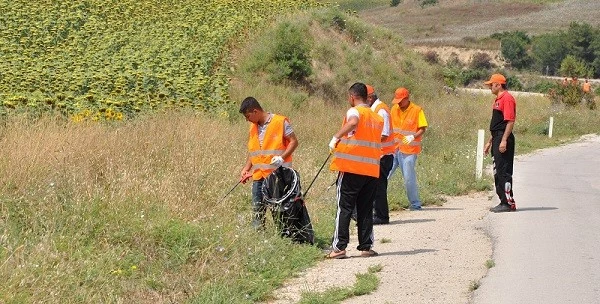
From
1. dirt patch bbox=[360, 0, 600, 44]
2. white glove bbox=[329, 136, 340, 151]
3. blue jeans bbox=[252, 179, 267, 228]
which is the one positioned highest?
white glove bbox=[329, 136, 340, 151]

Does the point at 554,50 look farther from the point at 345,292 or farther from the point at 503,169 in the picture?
the point at 345,292

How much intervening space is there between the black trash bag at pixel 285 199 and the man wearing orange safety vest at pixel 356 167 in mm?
529

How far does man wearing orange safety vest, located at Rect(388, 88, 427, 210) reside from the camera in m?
15.6

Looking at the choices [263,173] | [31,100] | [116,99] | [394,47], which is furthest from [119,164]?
[394,47]

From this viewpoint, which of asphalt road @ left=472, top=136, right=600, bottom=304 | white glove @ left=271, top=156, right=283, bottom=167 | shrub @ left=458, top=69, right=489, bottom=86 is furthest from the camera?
shrub @ left=458, top=69, right=489, bottom=86

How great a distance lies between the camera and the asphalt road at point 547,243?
32.8 feet

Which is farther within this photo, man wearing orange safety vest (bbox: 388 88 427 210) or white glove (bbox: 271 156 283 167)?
man wearing orange safety vest (bbox: 388 88 427 210)

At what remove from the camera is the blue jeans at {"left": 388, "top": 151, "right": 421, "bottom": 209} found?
15.6 m

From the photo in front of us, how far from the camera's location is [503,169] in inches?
599

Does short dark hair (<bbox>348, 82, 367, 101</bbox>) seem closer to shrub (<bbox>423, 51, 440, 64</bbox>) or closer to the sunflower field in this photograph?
the sunflower field

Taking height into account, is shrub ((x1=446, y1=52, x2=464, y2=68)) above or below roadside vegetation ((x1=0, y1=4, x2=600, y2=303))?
below

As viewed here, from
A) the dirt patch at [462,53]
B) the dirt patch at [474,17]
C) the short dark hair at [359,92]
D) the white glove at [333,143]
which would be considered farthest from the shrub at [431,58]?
the white glove at [333,143]

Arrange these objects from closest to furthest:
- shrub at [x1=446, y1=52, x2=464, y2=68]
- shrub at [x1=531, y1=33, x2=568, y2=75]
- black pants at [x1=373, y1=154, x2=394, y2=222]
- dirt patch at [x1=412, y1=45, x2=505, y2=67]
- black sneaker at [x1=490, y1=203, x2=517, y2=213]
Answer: black pants at [x1=373, y1=154, x2=394, y2=222] < black sneaker at [x1=490, y1=203, x2=517, y2=213] < shrub at [x1=531, y1=33, x2=568, y2=75] < shrub at [x1=446, y1=52, x2=464, y2=68] < dirt patch at [x1=412, y1=45, x2=505, y2=67]

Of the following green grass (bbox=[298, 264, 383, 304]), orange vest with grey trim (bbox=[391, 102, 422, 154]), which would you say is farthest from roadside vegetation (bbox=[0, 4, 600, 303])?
orange vest with grey trim (bbox=[391, 102, 422, 154])
